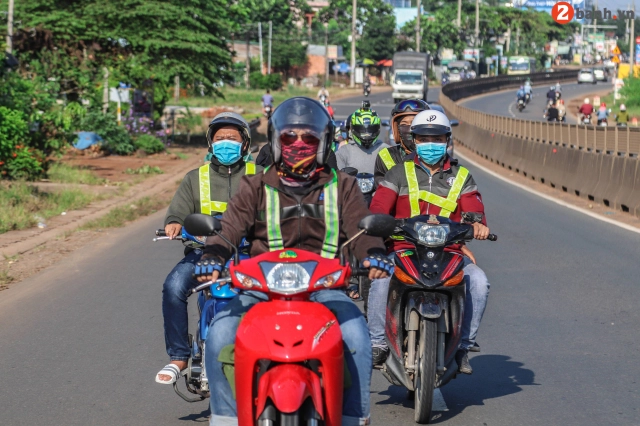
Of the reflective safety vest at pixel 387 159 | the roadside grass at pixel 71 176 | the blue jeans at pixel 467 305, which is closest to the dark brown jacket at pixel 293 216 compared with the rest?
the blue jeans at pixel 467 305

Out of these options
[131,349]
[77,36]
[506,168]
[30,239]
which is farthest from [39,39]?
[131,349]

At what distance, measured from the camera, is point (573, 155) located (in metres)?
23.9

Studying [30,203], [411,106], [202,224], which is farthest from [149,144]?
[202,224]

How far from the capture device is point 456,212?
22.3 ft

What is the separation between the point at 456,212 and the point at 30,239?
972 centimetres

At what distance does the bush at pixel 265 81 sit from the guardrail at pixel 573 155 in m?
54.0

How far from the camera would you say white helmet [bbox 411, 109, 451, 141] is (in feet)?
22.4

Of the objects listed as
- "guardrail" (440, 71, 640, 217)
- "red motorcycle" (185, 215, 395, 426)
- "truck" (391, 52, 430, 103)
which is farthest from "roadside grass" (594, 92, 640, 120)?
"red motorcycle" (185, 215, 395, 426)

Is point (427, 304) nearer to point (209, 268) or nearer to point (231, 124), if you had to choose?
point (231, 124)

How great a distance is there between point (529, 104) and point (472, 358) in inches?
2878

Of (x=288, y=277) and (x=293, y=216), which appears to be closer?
(x=288, y=277)

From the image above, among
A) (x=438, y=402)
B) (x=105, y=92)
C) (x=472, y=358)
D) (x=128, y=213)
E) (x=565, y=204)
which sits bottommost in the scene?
(x=565, y=204)

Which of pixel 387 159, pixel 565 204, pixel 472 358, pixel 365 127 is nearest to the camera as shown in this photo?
pixel 472 358

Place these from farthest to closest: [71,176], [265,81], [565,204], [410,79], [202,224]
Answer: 1. [265,81]
2. [410,79]
3. [71,176]
4. [565,204]
5. [202,224]
